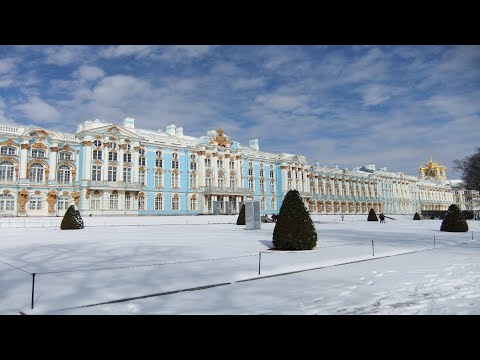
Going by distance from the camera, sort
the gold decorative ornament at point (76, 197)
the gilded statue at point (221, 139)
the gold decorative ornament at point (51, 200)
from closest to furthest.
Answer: the gold decorative ornament at point (51, 200)
the gold decorative ornament at point (76, 197)
the gilded statue at point (221, 139)

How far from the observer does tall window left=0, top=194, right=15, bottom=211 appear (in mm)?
37306

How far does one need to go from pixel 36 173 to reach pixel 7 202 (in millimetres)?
4348

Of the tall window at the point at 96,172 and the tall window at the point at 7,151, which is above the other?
the tall window at the point at 7,151

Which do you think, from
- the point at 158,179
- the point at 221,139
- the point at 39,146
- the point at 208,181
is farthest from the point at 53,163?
the point at 221,139

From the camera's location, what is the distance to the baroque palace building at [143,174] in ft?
128

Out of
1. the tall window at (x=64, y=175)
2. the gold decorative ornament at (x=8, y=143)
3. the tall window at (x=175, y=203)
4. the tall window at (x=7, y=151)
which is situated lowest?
the tall window at (x=175, y=203)

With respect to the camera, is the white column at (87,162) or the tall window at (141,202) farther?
the tall window at (141,202)

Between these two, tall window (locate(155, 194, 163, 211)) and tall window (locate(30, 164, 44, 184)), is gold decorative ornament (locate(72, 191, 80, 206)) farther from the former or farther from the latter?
tall window (locate(155, 194, 163, 211))

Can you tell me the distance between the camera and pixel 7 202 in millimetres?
37625

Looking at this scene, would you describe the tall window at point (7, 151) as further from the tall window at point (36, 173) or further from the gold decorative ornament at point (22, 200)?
the gold decorative ornament at point (22, 200)

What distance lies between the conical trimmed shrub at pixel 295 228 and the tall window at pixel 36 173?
3542cm

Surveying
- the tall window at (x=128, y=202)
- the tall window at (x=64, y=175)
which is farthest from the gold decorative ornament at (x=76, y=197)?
the tall window at (x=128, y=202)

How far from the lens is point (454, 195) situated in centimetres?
12175
